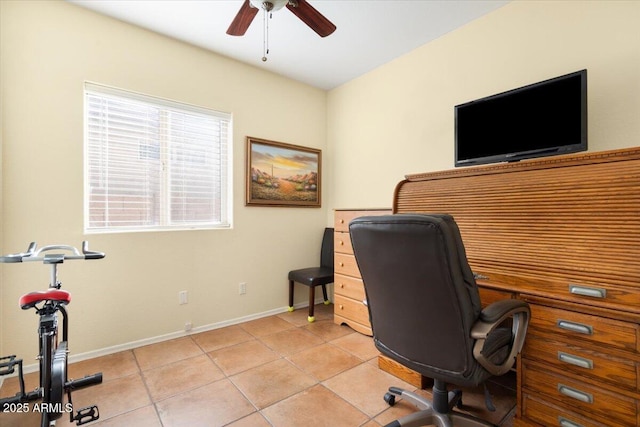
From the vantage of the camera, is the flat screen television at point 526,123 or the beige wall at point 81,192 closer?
the flat screen television at point 526,123

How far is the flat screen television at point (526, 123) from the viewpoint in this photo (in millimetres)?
1660

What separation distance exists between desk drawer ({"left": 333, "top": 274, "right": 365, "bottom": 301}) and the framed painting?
1126mm

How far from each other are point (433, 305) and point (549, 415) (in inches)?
36.2

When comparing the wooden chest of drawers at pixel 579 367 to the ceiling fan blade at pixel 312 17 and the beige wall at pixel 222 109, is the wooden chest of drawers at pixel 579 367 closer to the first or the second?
the beige wall at pixel 222 109

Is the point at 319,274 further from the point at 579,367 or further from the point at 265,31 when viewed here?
the point at 265,31

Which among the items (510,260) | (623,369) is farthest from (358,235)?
(623,369)

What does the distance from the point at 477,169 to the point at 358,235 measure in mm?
1122

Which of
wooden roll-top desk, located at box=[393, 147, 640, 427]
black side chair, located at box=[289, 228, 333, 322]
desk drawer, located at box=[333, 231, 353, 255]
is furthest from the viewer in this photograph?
black side chair, located at box=[289, 228, 333, 322]

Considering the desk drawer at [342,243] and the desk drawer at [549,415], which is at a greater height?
the desk drawer at [342,243]

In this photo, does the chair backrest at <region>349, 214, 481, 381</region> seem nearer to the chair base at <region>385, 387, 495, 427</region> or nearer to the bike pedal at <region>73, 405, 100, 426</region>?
the chair base at <region>385, 387, 495, 427</region>

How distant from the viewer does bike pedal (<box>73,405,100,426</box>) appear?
4.96ft

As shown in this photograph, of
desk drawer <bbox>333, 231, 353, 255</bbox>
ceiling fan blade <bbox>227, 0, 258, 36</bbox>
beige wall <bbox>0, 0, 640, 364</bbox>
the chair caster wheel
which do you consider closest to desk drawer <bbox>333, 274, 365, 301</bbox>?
desk drawer <bbox>333, 231, 353, 255</bbox>

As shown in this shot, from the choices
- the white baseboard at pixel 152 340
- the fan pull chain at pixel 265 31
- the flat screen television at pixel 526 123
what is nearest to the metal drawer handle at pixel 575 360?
the flat screen television at pixel 526 123

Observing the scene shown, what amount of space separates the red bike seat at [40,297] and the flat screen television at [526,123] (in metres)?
2.61
